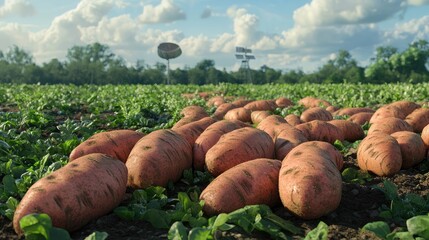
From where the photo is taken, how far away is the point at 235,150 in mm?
4039

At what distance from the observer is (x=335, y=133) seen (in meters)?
5.56

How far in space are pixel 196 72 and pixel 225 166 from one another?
78.5 meters

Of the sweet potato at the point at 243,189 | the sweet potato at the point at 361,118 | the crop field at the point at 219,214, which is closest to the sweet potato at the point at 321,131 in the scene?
the crop field at the point at 219,214

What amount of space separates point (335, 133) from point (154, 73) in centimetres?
7243

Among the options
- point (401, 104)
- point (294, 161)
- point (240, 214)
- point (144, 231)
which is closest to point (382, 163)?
point (294, 161)

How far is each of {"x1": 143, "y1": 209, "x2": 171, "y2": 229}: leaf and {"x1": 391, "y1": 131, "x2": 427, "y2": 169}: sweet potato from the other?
2527 mm

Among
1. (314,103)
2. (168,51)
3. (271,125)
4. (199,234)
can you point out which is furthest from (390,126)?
(168,51)

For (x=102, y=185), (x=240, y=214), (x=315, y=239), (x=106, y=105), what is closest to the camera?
(x=315, y=239)

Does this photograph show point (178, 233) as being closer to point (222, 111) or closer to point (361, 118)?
point (361, 118)

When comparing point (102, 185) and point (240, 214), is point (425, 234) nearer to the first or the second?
point (240, 214)

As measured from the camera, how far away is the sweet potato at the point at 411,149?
4559mm

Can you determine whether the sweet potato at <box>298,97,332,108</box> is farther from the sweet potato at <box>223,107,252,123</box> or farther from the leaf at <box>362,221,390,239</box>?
the leaf at <box>362,221,390,239</box>

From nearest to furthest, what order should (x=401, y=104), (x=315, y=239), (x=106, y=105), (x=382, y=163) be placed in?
1. (x=315, y=239)
2. (x=382, y=163)
3. (x=401, y=104)
4. (x=106, y=105)

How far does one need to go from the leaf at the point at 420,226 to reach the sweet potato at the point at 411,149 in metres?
1.85
